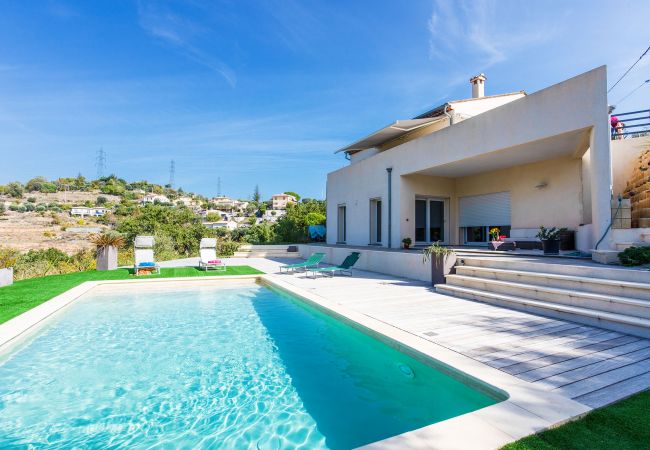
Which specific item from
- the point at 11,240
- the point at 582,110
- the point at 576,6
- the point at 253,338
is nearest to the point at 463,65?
the point at 576,6

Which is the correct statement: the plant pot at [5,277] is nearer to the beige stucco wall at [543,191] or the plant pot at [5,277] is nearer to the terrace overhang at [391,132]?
the terrace overhang at [391,132]

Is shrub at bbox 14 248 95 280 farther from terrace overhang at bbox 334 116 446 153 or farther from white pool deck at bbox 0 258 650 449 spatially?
terrace overhang at bbox 334 116 446 153

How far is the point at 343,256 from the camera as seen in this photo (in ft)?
48.0

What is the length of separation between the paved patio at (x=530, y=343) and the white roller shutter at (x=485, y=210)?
7669 mm

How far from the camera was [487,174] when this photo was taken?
1400cm

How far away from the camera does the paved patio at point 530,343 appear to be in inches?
124

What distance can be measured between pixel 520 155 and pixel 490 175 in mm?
3103

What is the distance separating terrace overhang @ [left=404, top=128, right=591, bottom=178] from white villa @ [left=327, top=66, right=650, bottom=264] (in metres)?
0.04

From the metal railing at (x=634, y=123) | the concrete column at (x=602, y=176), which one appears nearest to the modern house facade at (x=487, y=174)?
the concrete column at (x=602, y=176)

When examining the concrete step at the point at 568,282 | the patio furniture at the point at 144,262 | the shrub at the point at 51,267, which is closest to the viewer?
the concrete step at the point at 568,282

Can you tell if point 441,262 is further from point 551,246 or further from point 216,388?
point 216,388

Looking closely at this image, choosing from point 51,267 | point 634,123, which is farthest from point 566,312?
point 51,267

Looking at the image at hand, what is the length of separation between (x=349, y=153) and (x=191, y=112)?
1468cm

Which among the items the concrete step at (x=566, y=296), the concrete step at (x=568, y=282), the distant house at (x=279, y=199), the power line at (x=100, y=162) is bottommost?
the concrete step at (x=566, y=296)
